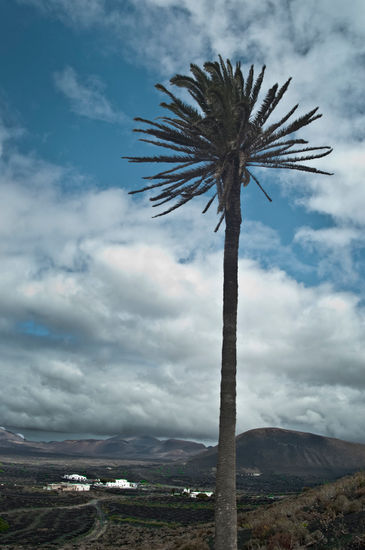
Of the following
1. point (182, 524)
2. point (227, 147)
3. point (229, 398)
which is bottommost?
point (182, 524)

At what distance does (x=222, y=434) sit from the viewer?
525 inches

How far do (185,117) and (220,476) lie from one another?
1265 cm

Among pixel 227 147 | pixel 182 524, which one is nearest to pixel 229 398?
pixel 227 147

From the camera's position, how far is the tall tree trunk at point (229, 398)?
1257 cm

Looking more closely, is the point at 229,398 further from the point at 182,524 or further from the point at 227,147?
the point at 182,524

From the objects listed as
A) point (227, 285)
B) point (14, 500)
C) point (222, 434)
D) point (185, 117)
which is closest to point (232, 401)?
point (222, 434)

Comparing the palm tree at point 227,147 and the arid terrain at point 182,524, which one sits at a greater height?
the palm tree at point 227,147

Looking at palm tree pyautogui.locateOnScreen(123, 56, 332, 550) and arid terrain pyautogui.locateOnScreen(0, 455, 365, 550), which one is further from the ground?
palm tree pyautogui.locateOnScreen(123, 56, 332, 550)

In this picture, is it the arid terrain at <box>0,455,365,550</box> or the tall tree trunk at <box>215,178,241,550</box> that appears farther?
the arid terrain at <box>0,455,365,550</box>

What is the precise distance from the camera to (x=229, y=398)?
44.8ft

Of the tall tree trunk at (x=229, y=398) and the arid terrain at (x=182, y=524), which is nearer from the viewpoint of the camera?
the tall tree trunk at (x=229, y=398)

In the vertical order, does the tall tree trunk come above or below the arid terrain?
above

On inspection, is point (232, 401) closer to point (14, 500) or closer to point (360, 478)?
point (360, 478)

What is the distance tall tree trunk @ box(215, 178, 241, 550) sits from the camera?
1257cm
